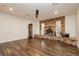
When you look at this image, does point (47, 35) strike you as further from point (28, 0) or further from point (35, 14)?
point (28, 0)

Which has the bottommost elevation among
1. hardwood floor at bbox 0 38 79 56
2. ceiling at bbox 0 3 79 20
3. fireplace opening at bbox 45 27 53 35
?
hardwood floor at bbox 0 38 79 56

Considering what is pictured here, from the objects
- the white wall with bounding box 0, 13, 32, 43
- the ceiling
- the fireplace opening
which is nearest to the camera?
the ceiling

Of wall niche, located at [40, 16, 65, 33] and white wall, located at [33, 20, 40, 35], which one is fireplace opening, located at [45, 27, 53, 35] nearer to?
wall niche, located at [40, 16, 65, 33]

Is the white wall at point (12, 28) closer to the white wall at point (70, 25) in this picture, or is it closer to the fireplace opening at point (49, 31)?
the fireplace opening at point (49, 31)

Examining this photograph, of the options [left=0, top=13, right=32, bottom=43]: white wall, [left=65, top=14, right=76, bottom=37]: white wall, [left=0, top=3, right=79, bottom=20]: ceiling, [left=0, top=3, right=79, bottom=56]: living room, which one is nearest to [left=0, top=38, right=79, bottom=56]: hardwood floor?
[left=0, top=3, right=79, bottom=56]: living room

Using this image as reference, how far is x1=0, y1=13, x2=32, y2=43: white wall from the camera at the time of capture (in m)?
2.16

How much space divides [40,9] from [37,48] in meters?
0.84

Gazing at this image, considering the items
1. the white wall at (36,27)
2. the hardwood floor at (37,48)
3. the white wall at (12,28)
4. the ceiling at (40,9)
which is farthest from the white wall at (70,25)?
the white wall at (12,28)

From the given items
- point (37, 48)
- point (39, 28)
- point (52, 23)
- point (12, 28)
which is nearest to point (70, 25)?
point (52, 23)

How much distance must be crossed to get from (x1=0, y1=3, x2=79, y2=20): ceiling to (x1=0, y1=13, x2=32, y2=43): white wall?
0.12 meters

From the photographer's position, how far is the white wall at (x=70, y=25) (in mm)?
2135

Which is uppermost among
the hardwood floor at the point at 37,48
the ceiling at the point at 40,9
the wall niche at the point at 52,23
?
the ceiling at the point at 40,9

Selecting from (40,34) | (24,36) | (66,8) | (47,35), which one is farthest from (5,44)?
(66,8)

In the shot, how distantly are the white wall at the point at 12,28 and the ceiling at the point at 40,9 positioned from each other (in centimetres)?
12
